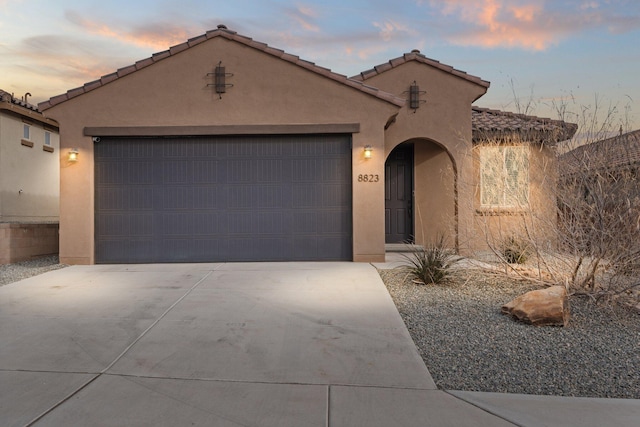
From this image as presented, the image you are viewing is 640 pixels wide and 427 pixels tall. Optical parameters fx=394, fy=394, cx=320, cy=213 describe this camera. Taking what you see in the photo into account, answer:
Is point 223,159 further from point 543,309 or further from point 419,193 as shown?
point 543,309

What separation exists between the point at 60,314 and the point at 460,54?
1234 centimetres

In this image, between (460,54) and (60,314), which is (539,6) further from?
(60,314)

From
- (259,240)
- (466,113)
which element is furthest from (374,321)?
(466,113)

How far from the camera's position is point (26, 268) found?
882 cm

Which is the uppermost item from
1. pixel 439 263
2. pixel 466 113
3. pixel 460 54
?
pixel 460 54

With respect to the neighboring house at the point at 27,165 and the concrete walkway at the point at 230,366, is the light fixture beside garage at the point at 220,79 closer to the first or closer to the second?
the concrete walkway at the point at 230,366

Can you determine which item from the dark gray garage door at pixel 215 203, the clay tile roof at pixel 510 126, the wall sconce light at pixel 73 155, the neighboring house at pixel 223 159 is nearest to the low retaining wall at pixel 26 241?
the neighboring house at pixel 223 159

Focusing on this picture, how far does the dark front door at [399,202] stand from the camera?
11.9 m

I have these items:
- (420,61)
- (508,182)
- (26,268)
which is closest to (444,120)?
(420,61)

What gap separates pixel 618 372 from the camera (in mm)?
3633

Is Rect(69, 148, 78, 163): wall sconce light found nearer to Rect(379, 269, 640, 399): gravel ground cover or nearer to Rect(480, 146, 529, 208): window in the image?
Rect(379, 269, 640, 399): gravel ground cover

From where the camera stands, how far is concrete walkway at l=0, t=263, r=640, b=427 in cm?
291

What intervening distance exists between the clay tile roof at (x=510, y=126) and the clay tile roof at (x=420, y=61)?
1146 mm

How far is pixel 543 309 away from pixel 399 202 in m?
7.30
